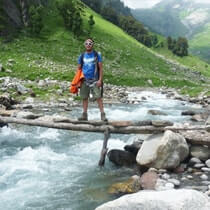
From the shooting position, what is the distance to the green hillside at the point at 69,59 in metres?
36.7

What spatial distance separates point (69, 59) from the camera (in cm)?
4509

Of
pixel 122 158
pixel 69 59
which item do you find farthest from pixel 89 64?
pixel 69 59

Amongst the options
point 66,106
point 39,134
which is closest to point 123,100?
point 66,106

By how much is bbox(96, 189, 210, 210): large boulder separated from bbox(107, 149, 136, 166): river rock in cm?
638

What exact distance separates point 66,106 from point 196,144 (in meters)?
15.5

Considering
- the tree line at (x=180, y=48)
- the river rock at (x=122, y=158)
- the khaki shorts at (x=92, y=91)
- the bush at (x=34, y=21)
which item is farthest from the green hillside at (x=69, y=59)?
the tree line at (x=180, y=48)

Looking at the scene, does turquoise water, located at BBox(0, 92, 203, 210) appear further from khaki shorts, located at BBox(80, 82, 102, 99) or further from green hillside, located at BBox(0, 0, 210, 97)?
green hillside, located at BBox(0, 0, 210, 97)

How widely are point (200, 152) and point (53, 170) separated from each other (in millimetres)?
5277

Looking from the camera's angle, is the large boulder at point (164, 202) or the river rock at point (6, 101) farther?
the river rock at point (6, 101)

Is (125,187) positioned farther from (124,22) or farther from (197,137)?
(124,22)

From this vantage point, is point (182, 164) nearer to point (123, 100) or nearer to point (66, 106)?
point (66, 106)

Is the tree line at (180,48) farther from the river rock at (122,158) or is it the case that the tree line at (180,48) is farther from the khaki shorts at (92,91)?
the river rock at (122,158)

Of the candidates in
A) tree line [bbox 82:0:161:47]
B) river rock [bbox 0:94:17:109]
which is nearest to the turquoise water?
river rock [bbox 0:94:17:109]

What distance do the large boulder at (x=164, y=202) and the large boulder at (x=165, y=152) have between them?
191 inches
